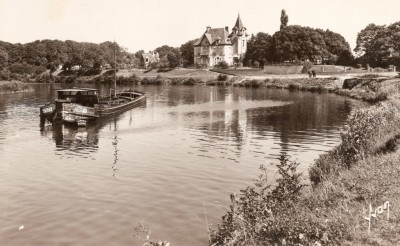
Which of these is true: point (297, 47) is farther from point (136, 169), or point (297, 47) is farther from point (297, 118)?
point (136, 169)

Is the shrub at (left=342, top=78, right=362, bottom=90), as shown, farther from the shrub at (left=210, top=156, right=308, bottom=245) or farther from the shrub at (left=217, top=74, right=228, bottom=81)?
the shrub at (left=210, top=156, right=308, bottom=245)

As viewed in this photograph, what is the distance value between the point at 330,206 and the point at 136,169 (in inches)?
521

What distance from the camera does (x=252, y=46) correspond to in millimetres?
127688

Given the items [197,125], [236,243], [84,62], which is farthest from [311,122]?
[84,62]

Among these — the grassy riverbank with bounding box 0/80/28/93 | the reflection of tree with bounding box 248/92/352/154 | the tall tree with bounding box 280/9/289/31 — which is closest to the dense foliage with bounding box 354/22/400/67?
the tall tree with bounding box 280/9/289/31

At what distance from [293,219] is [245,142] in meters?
20.0

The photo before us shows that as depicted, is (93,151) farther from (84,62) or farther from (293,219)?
(84,62)

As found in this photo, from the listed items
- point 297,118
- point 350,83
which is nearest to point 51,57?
point 350,83

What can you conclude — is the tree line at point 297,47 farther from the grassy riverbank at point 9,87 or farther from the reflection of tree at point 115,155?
the reflection of tree at point 115,155

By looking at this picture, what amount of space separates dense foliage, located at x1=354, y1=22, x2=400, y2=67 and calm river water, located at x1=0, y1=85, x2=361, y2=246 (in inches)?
2564

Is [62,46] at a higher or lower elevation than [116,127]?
higher

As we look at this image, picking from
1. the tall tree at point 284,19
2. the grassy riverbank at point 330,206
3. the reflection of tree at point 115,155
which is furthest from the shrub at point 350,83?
the grassy riverbank at point 330,206

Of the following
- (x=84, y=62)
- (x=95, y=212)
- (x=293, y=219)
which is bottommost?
(x=95, y=212)

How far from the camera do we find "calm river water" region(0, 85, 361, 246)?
50.9 feet
